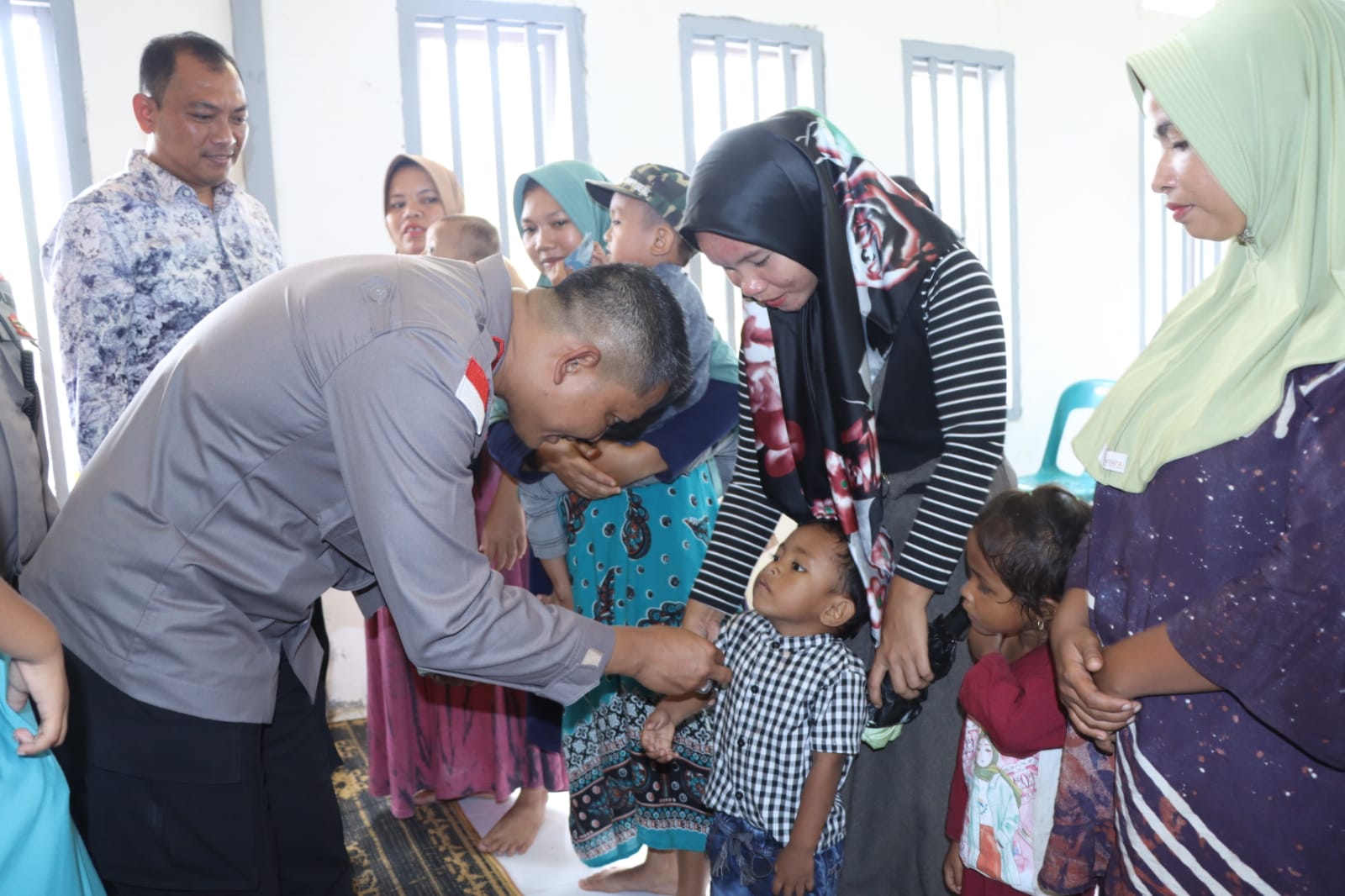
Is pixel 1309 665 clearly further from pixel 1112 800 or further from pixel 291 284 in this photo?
pixel 291 284

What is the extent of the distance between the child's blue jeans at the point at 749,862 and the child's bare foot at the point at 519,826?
0.99 metres

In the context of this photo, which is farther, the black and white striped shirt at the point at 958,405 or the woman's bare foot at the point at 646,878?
the woman's bare foot at the point at 646,878

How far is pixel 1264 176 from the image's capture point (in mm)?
1201

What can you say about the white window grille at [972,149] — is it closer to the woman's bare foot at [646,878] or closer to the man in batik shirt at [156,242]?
the man in batik shirt at [156,242]

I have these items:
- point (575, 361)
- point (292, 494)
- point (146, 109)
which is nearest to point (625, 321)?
point (575, 361)

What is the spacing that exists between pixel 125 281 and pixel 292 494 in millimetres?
1411

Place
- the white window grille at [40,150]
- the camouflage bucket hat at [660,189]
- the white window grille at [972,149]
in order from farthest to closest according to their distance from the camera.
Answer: the white window grille at [972,149] → the white window grille at [40,150] → the camouflage bucket hat at [660,189]

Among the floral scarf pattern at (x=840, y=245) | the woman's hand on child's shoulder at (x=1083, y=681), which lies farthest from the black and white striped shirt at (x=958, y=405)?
the woman's hand on child's shoulder at (x=1083, y=681)

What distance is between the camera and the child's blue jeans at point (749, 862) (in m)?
1.82

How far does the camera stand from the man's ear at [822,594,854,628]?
1848mm

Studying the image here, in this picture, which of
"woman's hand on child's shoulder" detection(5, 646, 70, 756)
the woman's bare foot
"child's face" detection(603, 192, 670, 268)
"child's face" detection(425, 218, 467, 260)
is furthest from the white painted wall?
"woman's hand on child's shoulder" detection(5, 646, 70, 756)

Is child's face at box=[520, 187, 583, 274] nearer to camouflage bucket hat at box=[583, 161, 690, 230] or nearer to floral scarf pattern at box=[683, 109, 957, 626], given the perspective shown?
camouflage bucket hat at box=[583, 161, 690, 230]

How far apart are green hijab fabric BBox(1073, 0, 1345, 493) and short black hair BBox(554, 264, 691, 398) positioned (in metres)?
0.70

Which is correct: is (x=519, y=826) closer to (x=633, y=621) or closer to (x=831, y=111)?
(x=633, y=621)
